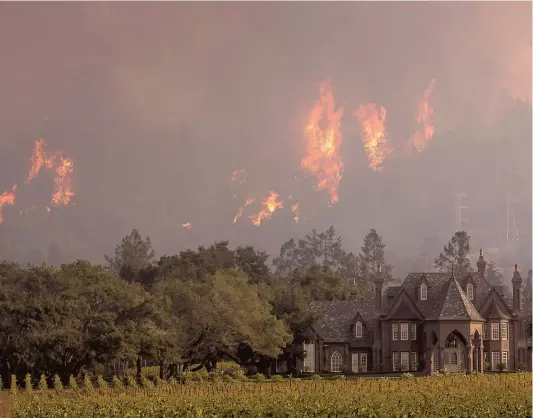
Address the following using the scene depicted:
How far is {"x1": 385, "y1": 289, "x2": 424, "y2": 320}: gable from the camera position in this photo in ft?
319

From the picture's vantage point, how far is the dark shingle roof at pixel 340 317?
9906 cm

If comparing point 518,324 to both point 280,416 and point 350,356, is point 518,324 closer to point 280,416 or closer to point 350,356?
point 350,356

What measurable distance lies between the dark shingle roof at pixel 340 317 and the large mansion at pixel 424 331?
11 cm

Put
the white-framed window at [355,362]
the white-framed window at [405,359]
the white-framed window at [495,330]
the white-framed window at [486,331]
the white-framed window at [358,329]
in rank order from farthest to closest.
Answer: the white-framed window at [358,329] → the white-framed window at [355,362] → the white-framed window at [495,330] → the white-framed window at [486,331] → the white-framed window at [405,359]

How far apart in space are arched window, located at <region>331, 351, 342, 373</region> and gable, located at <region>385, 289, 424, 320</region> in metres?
6.82

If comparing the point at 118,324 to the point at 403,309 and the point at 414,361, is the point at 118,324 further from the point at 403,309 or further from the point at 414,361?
the point at 414,361

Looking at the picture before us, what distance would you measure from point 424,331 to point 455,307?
4348 mm

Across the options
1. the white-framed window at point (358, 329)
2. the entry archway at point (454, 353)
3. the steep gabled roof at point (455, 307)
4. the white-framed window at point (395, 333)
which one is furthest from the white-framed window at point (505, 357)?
the white-framed window at point (358, 329)

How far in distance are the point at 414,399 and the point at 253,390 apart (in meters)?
12.1

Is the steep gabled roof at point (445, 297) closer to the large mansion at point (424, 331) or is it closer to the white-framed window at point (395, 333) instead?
the large mansion at point (424, 331)

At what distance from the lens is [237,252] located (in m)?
149

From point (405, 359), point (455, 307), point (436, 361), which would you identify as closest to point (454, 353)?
point (436, 361)

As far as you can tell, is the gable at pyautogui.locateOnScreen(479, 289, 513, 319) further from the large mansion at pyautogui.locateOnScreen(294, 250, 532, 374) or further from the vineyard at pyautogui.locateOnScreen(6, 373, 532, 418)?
the vineyard at pyautogui.locateOnScreen(6, 373, 532, 418)

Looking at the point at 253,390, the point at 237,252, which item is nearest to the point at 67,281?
the point at 253,390
